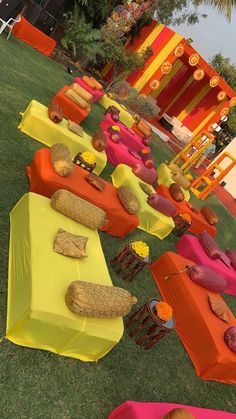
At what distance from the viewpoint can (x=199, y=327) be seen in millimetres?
5965

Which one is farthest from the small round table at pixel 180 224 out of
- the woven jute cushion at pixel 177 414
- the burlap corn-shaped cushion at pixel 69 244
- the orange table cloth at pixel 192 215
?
the woven jute cushion at pixel 177 414

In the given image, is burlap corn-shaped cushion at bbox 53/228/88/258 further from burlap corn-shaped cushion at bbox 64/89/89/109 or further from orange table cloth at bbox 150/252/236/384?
burlap corn-shaped cushion at bbox 64/89/89/109

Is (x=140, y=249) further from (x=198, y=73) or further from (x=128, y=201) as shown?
(x=198, y=73)

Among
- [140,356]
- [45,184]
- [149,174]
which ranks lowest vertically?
[140,356]

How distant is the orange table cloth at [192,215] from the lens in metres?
10.0

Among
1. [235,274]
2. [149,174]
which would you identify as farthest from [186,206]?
[235,274]

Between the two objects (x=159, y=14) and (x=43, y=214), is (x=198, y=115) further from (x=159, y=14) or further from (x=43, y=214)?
(x=43, y=214)

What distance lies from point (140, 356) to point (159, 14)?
2740 cm

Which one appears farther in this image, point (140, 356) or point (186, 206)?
point (186, 206)

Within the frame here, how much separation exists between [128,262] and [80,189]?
1.66 metres

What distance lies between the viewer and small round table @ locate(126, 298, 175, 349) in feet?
16.9

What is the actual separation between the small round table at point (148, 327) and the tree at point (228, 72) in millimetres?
22732

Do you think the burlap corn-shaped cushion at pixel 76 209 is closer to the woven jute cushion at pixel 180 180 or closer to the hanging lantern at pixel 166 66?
the woven jute cushion at pixel 180 180

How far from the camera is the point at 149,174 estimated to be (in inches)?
376
